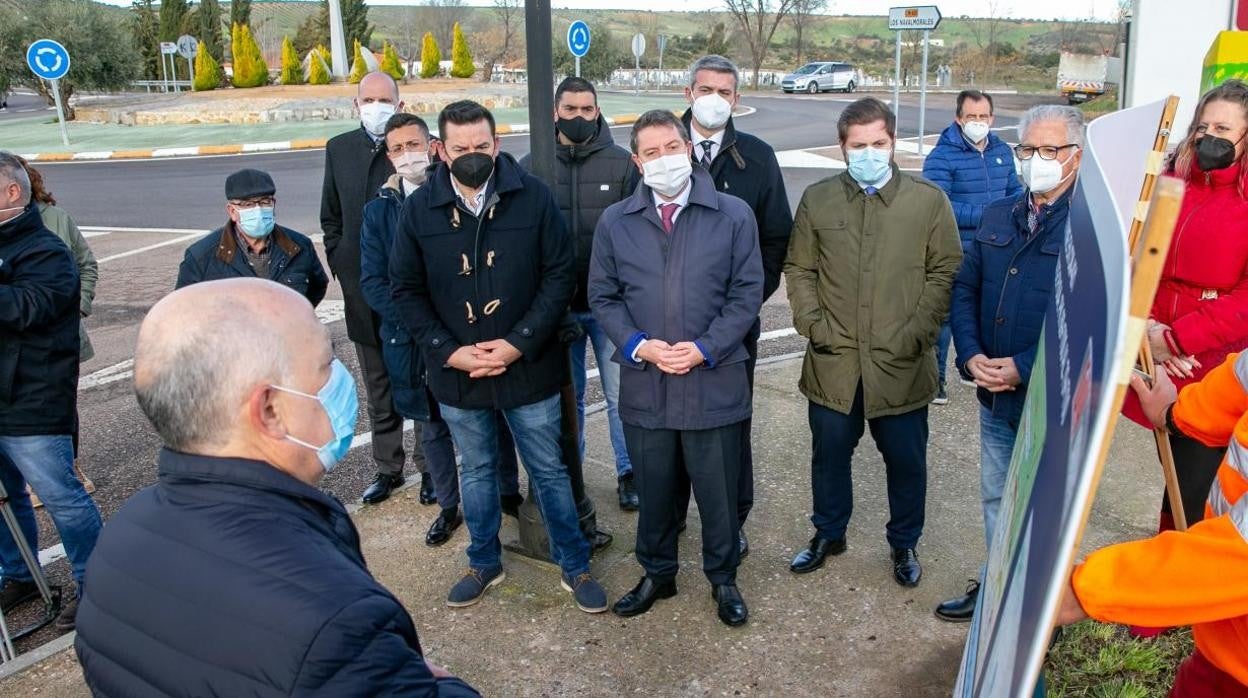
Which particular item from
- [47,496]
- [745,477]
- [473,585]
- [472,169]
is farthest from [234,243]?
[745,477]

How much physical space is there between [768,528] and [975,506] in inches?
40.4

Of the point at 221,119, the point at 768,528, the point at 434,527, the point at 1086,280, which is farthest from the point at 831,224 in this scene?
Result: the point at 221,119

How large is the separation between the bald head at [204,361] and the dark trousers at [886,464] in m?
2.72

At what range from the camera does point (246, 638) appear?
1.55 metres

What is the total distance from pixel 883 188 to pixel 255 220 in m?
2.82

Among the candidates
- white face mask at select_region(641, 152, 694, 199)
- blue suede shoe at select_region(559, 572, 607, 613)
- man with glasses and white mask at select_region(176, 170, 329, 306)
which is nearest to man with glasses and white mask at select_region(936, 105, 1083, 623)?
white face mask at select_region(641, 152, 694, 199)

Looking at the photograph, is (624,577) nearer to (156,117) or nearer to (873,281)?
(873,281)

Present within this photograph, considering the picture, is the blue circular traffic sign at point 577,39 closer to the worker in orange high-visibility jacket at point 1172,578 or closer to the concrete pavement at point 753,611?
the concrete pavement at point 753,611

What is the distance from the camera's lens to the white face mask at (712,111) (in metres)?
4.53

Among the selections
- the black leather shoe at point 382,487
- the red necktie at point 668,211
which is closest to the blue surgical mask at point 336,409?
the red necktie at point 668,211

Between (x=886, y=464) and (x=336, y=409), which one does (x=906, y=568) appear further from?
(x=336, y=409)

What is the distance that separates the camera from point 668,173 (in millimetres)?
3723

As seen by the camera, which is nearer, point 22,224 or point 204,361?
point 204,361

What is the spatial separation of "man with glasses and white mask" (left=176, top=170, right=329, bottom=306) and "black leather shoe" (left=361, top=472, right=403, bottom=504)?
41.1 inches
